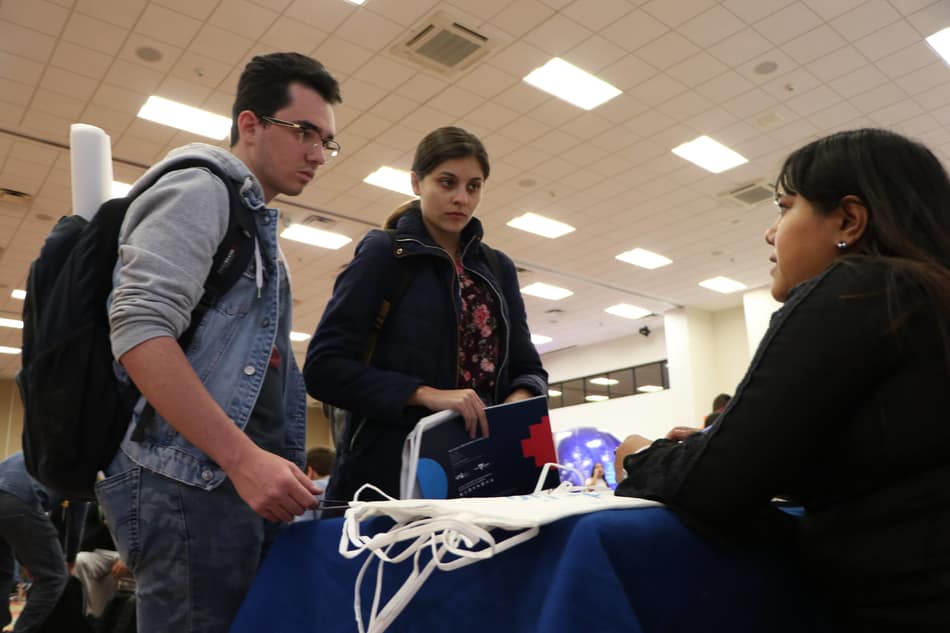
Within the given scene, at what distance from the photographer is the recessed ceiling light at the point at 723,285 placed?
12.0 meters

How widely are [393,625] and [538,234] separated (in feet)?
29.8

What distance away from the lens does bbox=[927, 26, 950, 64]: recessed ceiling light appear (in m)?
5.79

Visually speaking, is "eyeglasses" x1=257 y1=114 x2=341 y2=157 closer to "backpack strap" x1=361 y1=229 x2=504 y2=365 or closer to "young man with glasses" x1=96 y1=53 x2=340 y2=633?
"young man with glasses" x1=96 y1=53 x2=340 y2=633

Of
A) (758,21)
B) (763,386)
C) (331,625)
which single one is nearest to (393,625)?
(331,625)

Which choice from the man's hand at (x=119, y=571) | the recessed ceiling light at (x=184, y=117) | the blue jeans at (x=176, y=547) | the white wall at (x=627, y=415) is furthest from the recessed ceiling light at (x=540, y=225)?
the blue jeans at (x=176, y=547)

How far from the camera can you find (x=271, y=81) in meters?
1.34

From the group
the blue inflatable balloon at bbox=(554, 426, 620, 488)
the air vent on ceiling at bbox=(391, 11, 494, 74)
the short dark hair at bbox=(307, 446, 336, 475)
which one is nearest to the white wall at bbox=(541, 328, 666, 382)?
the blue inflatable balloon at bbox=(554, 426, 620, 488)

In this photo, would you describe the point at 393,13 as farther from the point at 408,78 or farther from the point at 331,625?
the point at 331,625

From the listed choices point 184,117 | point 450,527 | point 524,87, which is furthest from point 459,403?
point 184,117

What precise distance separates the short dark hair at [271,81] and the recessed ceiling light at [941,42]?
615cm

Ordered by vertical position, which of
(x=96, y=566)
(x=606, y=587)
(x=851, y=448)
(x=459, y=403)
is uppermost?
(x=459, y=403)

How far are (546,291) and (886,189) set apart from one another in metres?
11.3

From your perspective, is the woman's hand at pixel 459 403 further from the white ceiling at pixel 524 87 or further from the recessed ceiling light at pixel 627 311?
the recessed ceiling light at pixel 627 311

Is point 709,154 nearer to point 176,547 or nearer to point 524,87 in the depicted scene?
point 524,87
